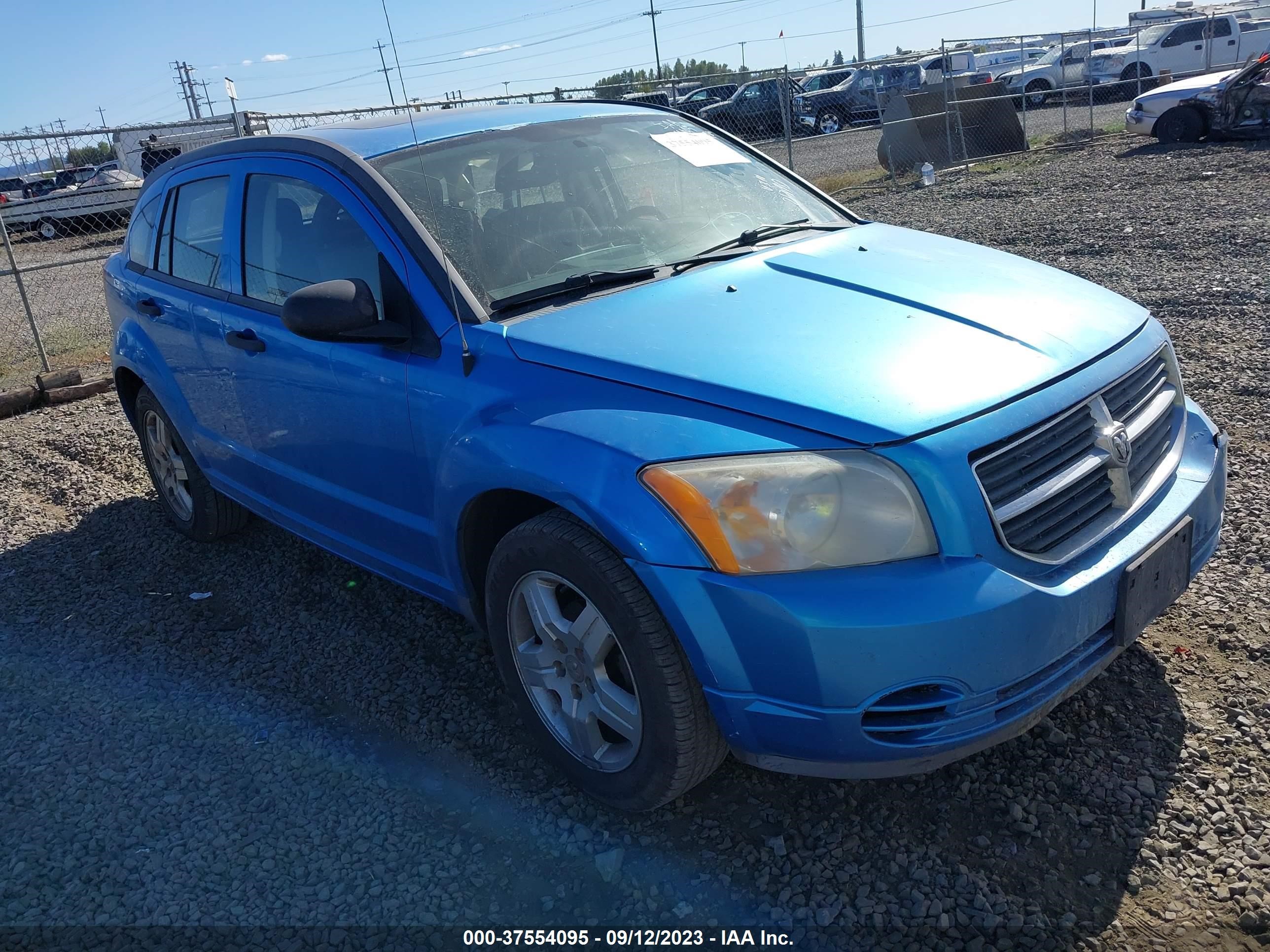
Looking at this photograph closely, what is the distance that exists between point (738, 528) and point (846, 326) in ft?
2.45

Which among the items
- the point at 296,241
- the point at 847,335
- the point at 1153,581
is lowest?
the point at 1153,581

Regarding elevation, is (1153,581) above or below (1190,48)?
below

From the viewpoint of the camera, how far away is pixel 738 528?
2203mm

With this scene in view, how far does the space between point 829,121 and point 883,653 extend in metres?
25.5

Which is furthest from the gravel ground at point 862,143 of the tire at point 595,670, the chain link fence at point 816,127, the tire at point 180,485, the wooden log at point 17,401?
the tire at point 595,670

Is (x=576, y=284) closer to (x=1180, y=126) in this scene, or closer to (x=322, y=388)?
(x=322, y=388)

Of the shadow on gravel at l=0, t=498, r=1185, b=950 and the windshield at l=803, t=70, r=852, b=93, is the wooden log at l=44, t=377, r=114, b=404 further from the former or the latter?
the windshield at l=803, t=70, r=852, b=93

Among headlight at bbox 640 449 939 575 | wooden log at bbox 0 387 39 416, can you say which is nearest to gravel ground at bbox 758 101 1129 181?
wooden log at bbox 0 387 39 416

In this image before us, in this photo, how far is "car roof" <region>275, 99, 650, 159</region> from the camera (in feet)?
11.2

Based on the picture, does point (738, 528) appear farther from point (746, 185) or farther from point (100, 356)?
point (100, 356)

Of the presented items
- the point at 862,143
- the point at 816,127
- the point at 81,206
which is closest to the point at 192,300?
the point at 81,206

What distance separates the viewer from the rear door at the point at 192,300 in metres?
3.97

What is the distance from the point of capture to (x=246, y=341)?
3654mm

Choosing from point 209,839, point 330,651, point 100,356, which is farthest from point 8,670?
point 100,356
